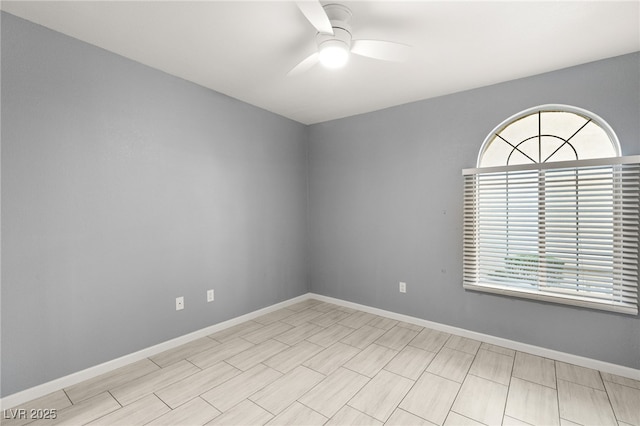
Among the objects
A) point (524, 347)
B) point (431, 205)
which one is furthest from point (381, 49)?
point (524, 347)

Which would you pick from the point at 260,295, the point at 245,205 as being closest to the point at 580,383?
the point at 260,295

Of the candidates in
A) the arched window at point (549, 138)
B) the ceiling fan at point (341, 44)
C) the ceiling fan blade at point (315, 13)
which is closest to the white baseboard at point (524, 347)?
the arched window at point (549, 138)

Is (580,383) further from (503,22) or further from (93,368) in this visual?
(93,368)

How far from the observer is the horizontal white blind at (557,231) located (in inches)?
91.7

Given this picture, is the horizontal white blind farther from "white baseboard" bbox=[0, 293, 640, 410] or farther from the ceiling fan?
the ceiling fan

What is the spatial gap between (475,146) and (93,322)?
369 cm

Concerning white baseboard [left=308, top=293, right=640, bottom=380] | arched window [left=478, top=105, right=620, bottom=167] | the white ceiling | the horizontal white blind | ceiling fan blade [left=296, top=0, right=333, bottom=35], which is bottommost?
white baseboard [left=308, top=293, right=640, bottom=380]

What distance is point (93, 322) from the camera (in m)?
2.28

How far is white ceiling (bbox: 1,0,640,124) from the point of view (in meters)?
1.84

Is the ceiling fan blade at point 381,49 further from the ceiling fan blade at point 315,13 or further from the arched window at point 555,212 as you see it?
the arched window at point 555,212

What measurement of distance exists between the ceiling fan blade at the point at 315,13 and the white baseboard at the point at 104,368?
284 centimetres

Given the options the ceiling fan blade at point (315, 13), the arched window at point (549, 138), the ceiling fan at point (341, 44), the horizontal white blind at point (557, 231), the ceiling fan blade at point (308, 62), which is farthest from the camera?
the arched window at point (549, 138)

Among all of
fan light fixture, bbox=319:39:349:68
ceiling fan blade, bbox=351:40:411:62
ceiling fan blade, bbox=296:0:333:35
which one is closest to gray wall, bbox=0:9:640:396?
ceiling fan blade, bbox=351:40:411:62

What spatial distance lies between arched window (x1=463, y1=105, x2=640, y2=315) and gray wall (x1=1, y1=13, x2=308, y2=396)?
8.29 feet
